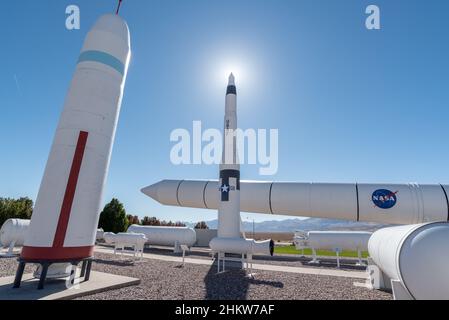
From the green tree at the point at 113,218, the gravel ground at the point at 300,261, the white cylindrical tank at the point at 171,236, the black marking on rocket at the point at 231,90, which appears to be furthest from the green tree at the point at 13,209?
the black marking on rocket at the point at 231,90

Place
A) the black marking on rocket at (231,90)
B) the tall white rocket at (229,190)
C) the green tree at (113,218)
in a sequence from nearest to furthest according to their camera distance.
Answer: the tall white rocket at (229,190) < the black marking on rocket at (231,90) < the green tree at (113,218)

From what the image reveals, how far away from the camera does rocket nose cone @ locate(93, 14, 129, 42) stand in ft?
34.8

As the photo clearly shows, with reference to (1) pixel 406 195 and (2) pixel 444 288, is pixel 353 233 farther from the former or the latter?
(2) pixel 444 288

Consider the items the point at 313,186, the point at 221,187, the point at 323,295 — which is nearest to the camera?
the point at 323,295

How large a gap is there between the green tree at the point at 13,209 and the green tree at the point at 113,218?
11.8 metres

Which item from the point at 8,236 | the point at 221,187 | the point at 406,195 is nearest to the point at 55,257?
the point at 221,187

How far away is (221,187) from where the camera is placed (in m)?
17.8

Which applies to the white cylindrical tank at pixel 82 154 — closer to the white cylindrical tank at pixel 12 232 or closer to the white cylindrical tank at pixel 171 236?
the white cylindrical tank at pixel 12 232

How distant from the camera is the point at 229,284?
1054cm

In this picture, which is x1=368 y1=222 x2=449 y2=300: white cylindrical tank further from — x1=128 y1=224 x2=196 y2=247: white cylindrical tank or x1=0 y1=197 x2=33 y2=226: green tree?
x1=0 y1=197 x2=33 y2=226: green tree

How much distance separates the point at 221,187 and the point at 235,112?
18.4 ft

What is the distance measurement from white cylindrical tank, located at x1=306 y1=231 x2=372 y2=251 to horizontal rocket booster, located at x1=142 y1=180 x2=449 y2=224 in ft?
8.41

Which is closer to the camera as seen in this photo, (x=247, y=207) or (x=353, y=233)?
(x=353, y=233)

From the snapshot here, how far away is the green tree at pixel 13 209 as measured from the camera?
130 feet
